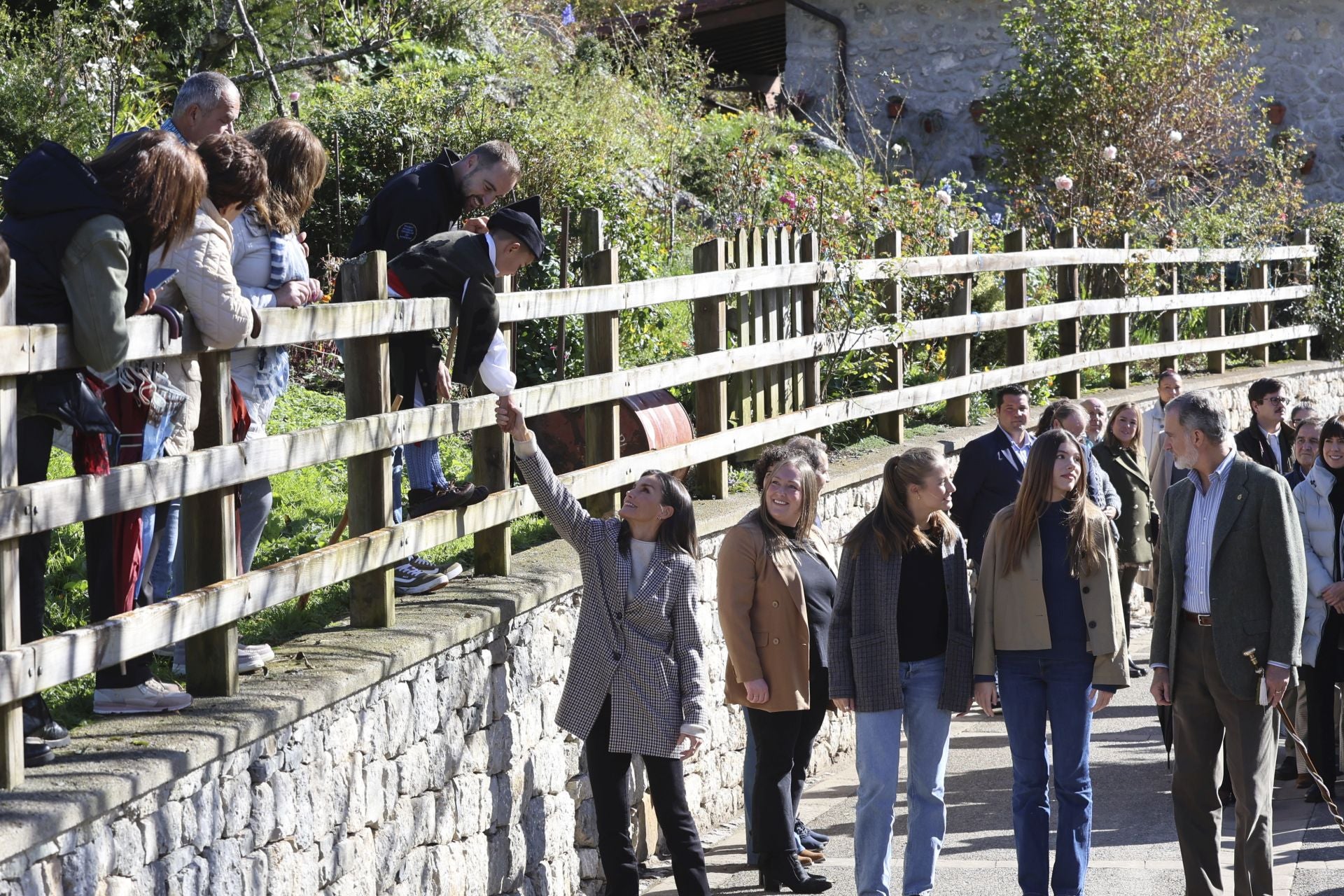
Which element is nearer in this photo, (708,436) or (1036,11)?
(708,436)

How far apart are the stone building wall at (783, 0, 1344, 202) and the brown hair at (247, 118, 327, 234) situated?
51.8 ft

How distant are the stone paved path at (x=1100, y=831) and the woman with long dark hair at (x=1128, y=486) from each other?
0.95 metres

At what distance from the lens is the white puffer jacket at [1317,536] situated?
716 centimetres

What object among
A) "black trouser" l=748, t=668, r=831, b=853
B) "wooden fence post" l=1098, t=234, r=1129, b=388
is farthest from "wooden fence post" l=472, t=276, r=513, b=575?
"wooden fence post" l=1098, t=234, r=1129, b=388

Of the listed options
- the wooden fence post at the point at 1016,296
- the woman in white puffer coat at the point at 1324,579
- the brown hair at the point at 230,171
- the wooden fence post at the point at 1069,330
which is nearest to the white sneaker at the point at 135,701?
the brown hair at the point at 230,171

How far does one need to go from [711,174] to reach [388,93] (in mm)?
3841

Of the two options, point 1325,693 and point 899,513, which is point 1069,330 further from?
point 899,513

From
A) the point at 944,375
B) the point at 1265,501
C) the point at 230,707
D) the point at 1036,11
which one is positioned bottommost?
the point at 230,707

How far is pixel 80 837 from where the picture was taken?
11.5 feet

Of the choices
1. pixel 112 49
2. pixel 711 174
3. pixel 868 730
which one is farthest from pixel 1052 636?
pixel 711 174

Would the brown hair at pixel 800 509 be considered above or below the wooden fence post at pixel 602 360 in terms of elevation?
below

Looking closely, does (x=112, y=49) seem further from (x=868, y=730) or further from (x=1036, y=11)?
(x=1036, y=11)

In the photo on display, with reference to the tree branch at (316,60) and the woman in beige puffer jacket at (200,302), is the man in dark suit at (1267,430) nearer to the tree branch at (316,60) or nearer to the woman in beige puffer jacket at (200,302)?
the woman in beige puffer jacket at (200,302)

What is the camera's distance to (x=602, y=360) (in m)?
6.59
